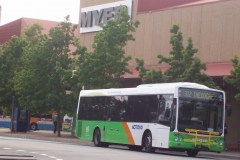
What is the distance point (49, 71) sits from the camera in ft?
161

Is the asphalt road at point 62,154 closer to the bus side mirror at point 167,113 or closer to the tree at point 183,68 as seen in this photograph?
the bus side mirror at point 167,113

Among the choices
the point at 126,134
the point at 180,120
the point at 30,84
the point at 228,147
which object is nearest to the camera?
the point at 180,120

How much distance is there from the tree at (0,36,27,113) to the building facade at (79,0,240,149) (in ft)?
27.2

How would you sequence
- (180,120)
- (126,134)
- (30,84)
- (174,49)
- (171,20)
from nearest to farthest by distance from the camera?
(180,120) < (126,134) < (174,49) < (171,20) < (30,84)

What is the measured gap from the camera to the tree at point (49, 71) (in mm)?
47750

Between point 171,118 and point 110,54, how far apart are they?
49.3ft

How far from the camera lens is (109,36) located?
43.5m

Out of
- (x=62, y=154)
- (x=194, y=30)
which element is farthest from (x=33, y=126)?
(x=62, y=154)

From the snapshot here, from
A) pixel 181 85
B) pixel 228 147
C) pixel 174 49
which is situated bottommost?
pixel 228 147

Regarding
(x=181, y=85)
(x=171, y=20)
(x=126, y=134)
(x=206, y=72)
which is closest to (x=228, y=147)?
(x=206, y=72)

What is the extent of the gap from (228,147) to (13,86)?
1973 cm

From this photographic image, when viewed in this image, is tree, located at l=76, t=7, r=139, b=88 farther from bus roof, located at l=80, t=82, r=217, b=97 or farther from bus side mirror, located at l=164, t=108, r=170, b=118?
bus side mirror, located at l=164, t=108, r=170, b=118

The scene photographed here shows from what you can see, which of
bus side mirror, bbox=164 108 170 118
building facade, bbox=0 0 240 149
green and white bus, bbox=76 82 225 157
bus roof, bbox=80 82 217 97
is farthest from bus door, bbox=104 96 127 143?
building facade, bbox=0 0 240 149

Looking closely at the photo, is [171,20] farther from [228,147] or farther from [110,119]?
[110,119]
